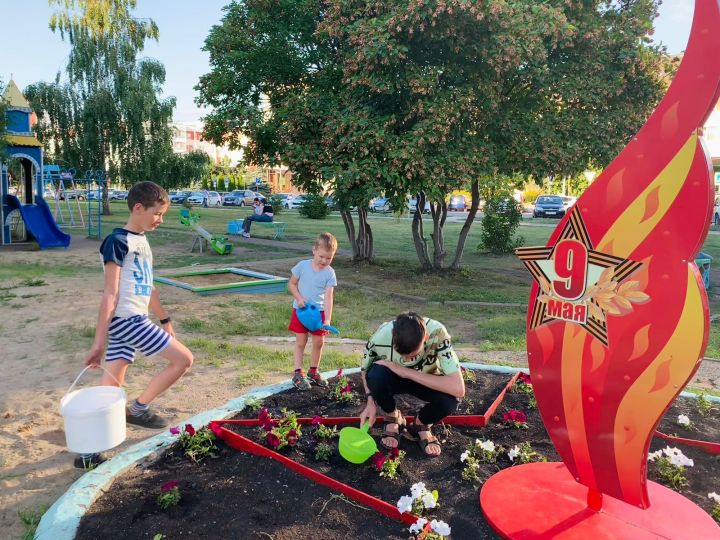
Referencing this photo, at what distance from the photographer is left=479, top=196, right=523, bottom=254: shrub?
55.6ft

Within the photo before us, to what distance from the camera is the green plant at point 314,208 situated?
30.7m

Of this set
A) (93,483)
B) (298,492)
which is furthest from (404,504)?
(93,483)

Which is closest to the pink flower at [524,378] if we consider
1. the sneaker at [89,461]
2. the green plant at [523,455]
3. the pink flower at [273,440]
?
the green plant at [523,455]

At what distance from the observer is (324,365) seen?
535cm

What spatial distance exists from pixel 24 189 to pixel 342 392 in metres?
17.5

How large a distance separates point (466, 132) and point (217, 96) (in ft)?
16.9

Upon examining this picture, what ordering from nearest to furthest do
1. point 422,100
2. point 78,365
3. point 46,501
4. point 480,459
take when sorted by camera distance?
point 46,501, point 480,459, point 78,365, point 422,100

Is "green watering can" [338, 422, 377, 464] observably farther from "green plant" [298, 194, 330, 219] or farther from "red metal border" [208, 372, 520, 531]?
"green plant" [298, 194, 330, 219]

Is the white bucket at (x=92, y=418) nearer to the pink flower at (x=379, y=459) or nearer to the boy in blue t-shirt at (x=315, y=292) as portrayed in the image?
the pink flower at (x=379, y=459)

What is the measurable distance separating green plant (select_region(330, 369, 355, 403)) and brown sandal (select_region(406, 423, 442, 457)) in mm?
622

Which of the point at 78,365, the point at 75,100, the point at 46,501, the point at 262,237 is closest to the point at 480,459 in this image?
the point at 46,501

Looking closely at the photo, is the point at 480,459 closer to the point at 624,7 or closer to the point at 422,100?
the point at 422,100

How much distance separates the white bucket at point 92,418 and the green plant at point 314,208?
90.4 ft

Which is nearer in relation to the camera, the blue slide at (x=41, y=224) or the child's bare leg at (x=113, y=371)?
the child's bare leg at (x=113, y=371)
